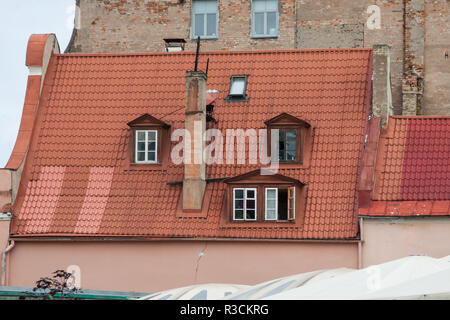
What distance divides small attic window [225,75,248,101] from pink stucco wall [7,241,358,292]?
4.84 m

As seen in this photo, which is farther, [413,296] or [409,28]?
[409,28]

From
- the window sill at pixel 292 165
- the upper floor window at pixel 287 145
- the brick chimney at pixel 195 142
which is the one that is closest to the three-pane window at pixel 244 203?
the brick chimney at pixel 195 142

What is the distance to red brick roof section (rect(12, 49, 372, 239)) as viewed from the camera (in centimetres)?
2714

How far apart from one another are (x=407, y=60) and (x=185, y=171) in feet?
37.7

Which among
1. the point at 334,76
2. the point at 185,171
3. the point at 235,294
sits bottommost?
the point at 235,294

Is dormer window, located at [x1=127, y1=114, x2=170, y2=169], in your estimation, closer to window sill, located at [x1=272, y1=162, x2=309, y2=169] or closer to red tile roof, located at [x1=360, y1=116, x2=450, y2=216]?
window sill, located at [x1=272, y1=162, x2=309, y2=169]

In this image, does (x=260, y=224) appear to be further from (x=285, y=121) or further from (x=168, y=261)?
(x=285, y=121)

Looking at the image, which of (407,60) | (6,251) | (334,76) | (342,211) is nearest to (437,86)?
(407,60)

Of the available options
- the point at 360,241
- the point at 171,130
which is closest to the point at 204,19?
the point at 171,130

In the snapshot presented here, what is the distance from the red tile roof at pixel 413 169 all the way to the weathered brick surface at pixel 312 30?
249 inches

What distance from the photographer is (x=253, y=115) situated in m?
29.2

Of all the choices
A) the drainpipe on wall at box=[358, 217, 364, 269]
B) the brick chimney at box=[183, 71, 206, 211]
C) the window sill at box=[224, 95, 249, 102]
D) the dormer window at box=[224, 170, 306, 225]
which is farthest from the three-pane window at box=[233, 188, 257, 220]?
the window sill at box=[224, 95, 249, 102]
